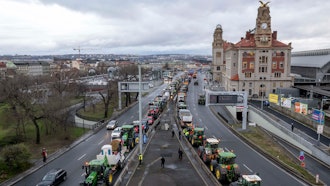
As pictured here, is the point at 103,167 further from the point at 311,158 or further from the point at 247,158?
the point at 311,158

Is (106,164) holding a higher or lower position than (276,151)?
higher

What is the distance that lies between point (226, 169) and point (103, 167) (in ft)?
37.4

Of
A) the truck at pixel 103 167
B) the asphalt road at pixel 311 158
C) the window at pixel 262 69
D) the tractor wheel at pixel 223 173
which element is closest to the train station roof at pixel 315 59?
the window at pixel 262 69

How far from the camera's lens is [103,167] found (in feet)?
82.6

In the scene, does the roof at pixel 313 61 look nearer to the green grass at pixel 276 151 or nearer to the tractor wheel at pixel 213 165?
the green grass at pixel 276 151

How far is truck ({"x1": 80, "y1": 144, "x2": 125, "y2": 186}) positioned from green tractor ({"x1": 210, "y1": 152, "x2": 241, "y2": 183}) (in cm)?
1024

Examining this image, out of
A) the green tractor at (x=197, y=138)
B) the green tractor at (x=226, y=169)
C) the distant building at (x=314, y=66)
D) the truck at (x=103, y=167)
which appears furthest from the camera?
the distant building at (x=314, y=66)

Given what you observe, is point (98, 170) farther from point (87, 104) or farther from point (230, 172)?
→ point (87, 104)

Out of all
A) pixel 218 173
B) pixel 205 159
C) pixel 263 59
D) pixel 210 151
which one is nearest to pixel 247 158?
pixel 210 151

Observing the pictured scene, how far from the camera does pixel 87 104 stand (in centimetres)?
8350

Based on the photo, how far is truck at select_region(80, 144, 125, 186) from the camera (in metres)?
23.4

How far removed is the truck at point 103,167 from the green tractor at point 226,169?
1024 centimetres

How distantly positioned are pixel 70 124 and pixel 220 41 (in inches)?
4445

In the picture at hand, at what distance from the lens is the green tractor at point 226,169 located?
2530 cm
